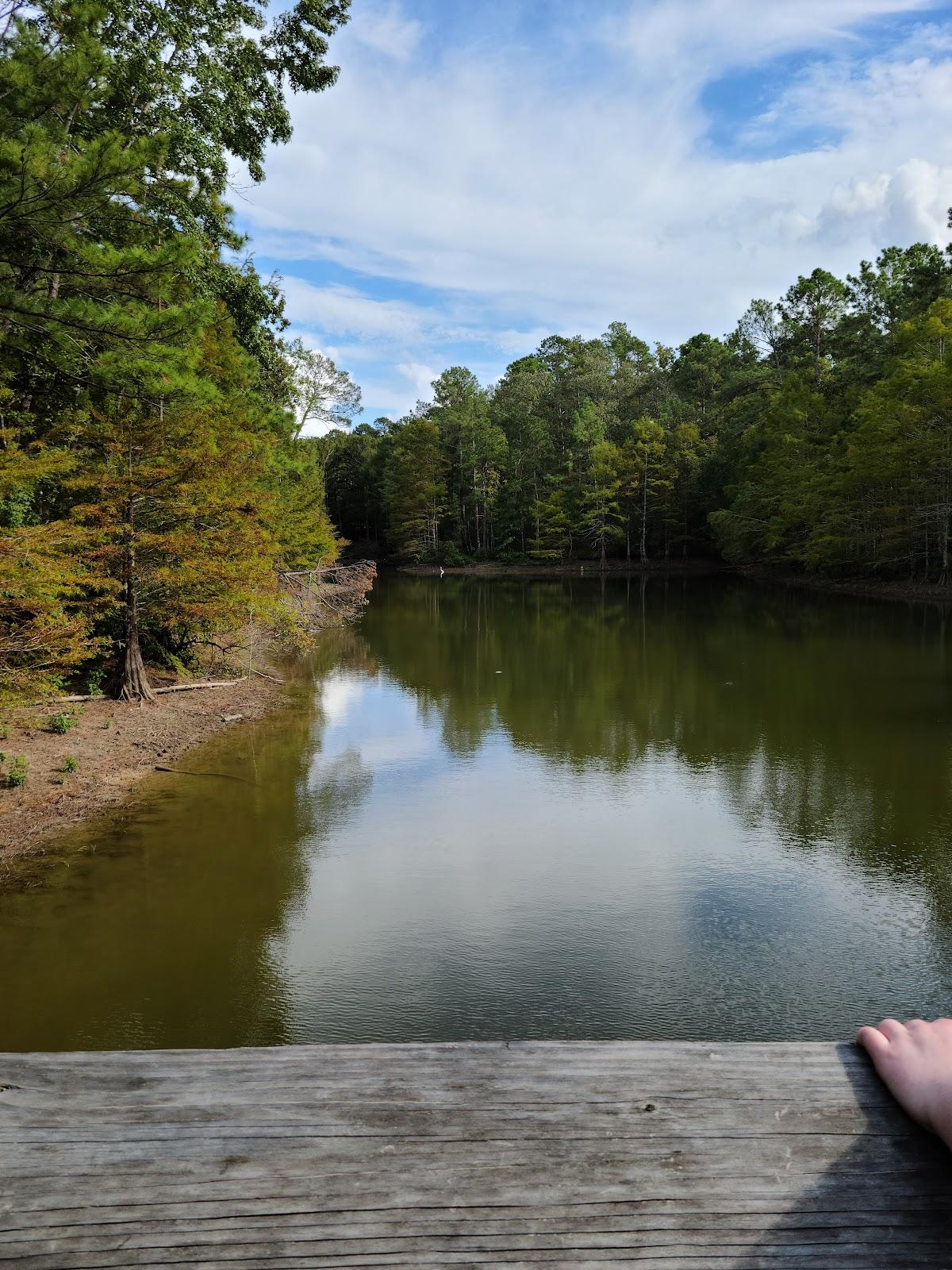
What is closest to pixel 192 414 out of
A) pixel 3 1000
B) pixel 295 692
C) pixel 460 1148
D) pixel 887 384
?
pixel 295 692

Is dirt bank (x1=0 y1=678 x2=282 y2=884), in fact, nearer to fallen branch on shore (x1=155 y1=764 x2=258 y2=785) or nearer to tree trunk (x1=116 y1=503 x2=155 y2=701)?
fallen branch on shore (x1=155 y1=764 x2=258 y2=785)

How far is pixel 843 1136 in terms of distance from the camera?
166 centimetres

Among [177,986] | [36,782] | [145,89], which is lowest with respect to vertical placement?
[177,986]

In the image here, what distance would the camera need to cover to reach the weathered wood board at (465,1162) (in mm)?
1443

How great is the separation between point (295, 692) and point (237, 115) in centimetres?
897

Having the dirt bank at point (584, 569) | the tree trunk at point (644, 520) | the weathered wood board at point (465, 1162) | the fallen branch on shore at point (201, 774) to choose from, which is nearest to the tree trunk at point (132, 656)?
the fallen branch on shore at point (201, 774)

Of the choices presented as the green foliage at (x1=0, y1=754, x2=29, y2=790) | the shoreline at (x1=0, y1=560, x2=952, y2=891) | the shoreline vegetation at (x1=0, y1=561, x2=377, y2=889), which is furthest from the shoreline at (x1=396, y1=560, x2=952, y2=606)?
the green foliage at (x1=0, y1=754, x2=29, y2=790)

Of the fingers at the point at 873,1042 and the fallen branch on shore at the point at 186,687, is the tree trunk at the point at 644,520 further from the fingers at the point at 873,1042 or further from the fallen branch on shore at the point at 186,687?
the fingers at the point at 873,1042

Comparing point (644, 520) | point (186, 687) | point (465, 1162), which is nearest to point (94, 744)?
point (186, 687)

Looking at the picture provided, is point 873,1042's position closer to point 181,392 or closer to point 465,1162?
point 465,1162

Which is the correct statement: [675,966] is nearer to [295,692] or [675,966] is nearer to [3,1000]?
[3,1000]

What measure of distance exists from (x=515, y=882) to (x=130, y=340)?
17.7 feet

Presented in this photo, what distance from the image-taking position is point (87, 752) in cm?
940

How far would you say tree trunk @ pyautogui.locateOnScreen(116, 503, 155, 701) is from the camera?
11.4 m
